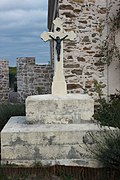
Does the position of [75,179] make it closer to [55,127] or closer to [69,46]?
[55,127]

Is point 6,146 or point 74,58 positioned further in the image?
point 74,58

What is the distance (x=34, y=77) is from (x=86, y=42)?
10.3 feet

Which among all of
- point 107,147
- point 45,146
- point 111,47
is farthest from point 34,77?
point 107,147

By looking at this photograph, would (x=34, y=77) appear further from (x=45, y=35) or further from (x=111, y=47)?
(x=45, y=35)

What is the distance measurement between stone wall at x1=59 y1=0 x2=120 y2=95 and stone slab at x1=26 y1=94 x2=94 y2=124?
364 centimetres

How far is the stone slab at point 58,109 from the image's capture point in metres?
5.79

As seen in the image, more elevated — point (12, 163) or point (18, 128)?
point (18, 128)

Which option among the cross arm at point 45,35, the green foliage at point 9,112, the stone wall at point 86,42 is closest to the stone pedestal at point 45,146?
the cross arm at point 45,35

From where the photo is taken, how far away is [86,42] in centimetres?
962

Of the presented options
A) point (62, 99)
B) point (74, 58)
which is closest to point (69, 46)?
point (74, 58)

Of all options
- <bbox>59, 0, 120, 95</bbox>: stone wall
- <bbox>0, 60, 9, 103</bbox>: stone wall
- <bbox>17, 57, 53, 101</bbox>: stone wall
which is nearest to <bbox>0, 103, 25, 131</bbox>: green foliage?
<bbox>59, 0, 120, 95</bbox>: stone wall

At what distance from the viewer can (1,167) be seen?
504cm

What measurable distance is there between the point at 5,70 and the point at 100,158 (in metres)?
10.5

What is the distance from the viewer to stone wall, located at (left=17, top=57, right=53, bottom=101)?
1209 centimetres
